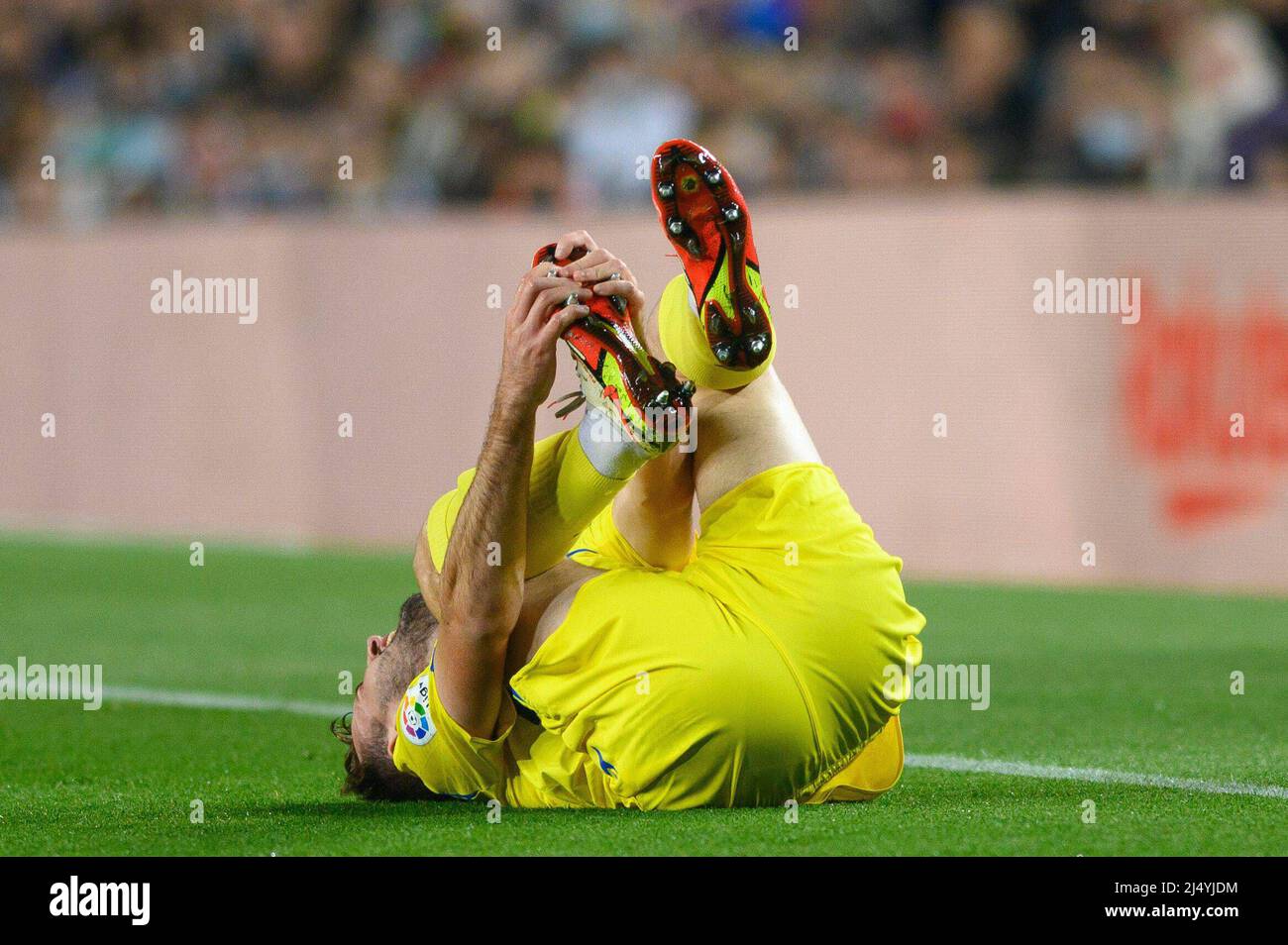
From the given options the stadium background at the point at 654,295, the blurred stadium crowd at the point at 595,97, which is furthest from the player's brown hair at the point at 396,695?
the blurred stadium crowd at the point at 595,97

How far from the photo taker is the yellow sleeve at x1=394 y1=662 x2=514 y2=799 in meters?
4.70

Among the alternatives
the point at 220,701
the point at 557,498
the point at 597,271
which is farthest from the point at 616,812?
the point at 220,701

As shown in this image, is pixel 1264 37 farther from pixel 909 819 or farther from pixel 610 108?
pixel 909 819

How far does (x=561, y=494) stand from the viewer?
4.59m

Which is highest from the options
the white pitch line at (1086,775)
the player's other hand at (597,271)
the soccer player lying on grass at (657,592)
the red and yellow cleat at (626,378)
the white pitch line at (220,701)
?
the player's other hand at (597,271)

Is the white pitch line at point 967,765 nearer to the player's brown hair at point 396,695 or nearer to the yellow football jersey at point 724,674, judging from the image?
the yellow football jersey at point 724,674

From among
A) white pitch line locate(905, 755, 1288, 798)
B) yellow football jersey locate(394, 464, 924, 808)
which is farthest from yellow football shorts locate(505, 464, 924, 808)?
white pitch line locate(905, 755, 1288, 798)

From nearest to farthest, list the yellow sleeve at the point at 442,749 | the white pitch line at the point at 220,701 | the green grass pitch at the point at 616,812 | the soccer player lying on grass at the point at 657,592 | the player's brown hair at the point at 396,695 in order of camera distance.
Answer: the green grass pitch at the point at 616,812, the soccer player lying on grass at the point at 657,592, the yellow sleeve at the point at 442,749, the player's brown hair at the point at 396,695, the white pitch line at the point at 220,701

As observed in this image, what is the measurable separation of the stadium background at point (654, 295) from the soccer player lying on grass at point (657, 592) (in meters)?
1.72

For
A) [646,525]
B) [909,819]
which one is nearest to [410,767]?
[646,525]

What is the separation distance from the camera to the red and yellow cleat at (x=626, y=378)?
4.38 meters

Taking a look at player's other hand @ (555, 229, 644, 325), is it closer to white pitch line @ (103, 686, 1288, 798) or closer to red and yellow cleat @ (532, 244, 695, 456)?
red and yellow cleat @ (532, 244, 695, 456)

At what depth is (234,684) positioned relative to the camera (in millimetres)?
7676

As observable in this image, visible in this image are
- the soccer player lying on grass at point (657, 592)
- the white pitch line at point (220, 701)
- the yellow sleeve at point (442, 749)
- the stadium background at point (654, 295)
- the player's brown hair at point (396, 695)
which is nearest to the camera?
the soccer player lying on grass at point (657, 592)
